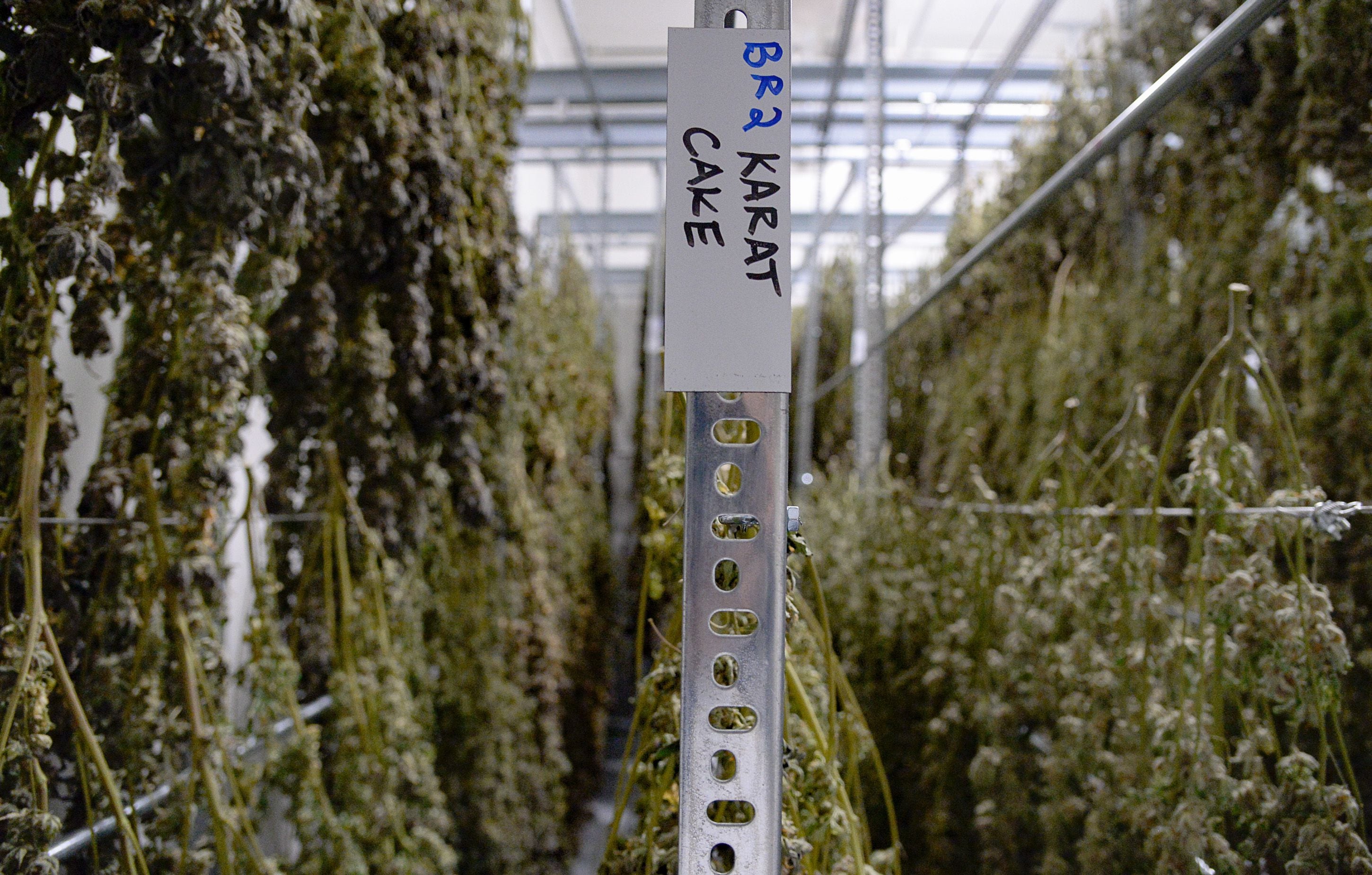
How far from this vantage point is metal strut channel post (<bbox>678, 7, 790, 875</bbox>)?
2.60 feet

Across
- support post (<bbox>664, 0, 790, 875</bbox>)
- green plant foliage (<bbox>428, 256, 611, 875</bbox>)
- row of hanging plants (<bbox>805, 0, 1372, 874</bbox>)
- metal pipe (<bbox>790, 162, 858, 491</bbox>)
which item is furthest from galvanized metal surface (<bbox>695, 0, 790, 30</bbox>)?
metal pipe (<bbox>790, 162, 858, 491</bbox>)

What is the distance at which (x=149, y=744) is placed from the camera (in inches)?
43.2

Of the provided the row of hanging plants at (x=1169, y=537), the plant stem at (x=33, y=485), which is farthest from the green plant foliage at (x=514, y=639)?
the plant stem at (x=33, y=485)

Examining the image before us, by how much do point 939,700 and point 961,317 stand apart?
179cm

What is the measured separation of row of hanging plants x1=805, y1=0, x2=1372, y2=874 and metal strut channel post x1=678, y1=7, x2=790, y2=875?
1.69ft

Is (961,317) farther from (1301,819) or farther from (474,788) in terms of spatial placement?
(1301,819)

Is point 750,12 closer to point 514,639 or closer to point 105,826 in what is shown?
point 105,826

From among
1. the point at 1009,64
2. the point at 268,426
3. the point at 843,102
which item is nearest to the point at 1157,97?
the point at 268,426

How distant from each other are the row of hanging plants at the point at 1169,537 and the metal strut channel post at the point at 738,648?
516 mm

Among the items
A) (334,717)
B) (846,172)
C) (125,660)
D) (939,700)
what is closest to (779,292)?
(125,660)

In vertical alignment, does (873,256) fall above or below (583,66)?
below

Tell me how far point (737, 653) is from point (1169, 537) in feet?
4.33

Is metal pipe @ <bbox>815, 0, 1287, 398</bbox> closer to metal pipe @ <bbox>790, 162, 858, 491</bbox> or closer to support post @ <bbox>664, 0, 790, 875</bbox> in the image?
Answer: support post @ <bbox>664, 0, 790, 875</bbox>

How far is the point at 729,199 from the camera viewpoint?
816 mm
